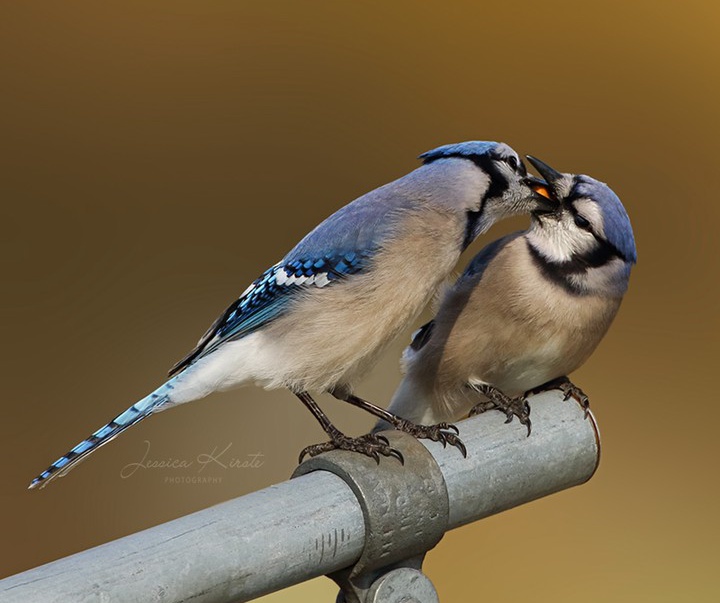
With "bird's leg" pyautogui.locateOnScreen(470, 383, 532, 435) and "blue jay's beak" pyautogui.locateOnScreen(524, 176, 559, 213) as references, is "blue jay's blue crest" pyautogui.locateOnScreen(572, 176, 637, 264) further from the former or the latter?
"bird's leg" pyautogui.locateOnScreen(470, 383, 532, 435)

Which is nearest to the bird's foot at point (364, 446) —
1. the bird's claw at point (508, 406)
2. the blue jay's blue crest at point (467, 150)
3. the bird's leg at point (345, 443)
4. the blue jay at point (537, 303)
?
the bird's leg at point (345, 443)

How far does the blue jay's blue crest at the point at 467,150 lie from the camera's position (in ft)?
4.86

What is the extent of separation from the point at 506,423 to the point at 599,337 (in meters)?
0.48

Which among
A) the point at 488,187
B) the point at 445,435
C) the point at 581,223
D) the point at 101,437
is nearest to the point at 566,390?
the point at 581,223

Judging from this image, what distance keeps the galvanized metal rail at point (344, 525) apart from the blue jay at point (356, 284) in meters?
0.19

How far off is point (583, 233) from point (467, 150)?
0.24 m

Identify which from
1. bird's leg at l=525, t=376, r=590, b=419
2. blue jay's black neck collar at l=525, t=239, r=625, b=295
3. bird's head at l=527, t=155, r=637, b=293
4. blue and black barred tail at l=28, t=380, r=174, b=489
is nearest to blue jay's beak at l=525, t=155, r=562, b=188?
bird's head at l=527, t=155, r=637, b=293

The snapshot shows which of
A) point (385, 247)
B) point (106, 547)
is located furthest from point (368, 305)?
point (106, 547)

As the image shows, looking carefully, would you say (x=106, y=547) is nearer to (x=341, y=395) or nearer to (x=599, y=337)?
(x=341, y=395)

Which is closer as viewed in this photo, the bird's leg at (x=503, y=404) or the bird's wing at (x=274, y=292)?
the bird's leg at (x=503, y=404)

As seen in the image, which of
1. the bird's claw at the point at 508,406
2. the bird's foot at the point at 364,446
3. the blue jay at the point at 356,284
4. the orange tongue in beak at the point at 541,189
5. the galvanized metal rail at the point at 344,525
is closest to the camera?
Answer: the galvanized metal rail at the point at 344,525

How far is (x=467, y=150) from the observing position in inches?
58.6

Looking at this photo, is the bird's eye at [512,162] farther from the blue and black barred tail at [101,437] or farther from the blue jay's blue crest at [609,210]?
the blue and black barred tail at [101,437]

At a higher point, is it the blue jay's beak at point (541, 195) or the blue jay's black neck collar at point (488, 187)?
the blue jay's black neck collar at point (488, 187)
